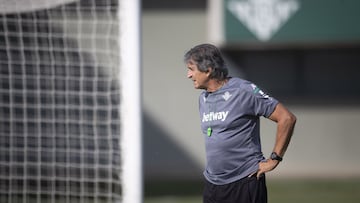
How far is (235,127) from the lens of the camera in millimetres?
4973

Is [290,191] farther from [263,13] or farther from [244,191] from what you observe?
[244,191]

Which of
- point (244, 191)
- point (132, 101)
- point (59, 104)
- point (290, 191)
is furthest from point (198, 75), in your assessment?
point (290, 191)

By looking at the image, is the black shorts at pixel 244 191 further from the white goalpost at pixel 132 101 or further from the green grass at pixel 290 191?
the green grass at pixel 290 191

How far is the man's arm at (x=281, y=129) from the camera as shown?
4871 millimetres

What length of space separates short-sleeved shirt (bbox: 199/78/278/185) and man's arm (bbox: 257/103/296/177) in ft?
0.12

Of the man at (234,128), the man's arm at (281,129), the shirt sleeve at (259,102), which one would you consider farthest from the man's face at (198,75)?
the man's arm at (281,129)

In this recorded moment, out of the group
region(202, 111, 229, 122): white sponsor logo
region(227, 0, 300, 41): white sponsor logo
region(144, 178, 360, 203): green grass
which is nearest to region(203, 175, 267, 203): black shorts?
region(202, 111, 229, 122): white sponsor logo

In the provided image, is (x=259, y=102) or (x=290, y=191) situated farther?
(x=290, y=191)

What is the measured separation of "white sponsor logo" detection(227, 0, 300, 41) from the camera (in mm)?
12266

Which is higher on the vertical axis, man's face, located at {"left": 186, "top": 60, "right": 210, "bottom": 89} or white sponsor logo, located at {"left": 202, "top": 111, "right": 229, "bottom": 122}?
man's face, located at {"left": 186, "top": 60, "right": 210, "bottom": 89}

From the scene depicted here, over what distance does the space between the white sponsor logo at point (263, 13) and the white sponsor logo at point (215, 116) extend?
7.33m

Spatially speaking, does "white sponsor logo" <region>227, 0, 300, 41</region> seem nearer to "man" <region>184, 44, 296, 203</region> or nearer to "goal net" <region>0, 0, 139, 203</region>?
"goal net" <region>0, 0, 139, 203</region>

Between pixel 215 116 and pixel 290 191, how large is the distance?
6.60 meters

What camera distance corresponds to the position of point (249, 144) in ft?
16.4
